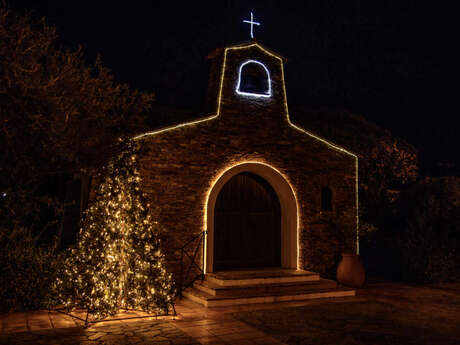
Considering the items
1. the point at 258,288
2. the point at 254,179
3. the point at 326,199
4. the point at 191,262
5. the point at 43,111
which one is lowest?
the point at 258,288

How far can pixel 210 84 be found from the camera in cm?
1108

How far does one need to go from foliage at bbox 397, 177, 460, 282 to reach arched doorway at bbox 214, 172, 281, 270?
415 centimetres

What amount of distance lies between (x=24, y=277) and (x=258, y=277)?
184 inches

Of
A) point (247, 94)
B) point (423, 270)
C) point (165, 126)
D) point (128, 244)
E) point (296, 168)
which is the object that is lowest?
point (423, 270)

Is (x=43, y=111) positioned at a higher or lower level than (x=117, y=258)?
higher

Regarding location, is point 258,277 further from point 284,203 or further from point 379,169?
point 379,169

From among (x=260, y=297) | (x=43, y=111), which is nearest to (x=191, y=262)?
(x=260, y=297)

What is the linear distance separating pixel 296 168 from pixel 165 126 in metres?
3.55

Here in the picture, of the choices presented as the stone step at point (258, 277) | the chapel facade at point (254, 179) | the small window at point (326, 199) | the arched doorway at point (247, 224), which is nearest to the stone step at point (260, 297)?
the stone step at point (258, 277)

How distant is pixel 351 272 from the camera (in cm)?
1061

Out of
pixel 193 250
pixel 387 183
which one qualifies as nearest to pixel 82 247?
pixel 193 250

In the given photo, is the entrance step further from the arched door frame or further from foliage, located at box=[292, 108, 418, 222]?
foliage, located at box=[292, 108, 418, 222]

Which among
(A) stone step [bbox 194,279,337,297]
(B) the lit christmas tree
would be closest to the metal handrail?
(A) stone step [bbox 194,279,337,297]

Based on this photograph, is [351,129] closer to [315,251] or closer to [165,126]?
[315,251]
